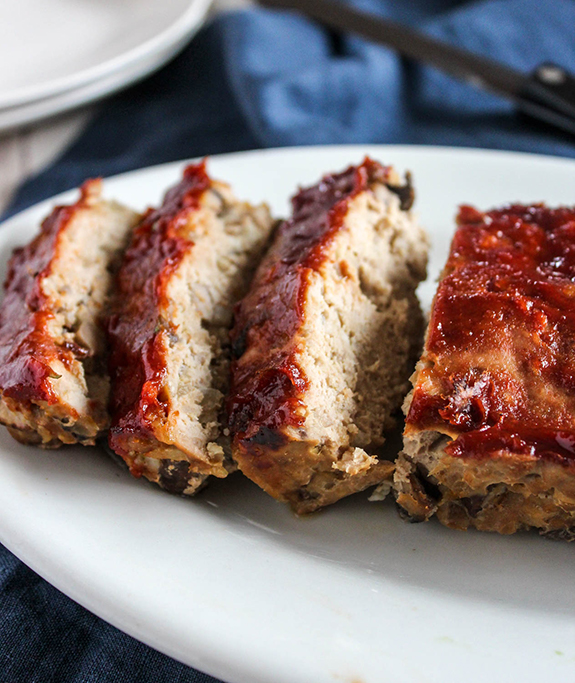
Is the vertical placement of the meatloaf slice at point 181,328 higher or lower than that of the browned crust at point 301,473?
higher

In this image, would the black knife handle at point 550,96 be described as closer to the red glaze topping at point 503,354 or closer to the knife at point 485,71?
the knife at point 485,71

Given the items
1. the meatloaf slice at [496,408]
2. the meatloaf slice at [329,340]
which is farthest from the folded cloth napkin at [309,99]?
the meatloaf slice at [496,408]

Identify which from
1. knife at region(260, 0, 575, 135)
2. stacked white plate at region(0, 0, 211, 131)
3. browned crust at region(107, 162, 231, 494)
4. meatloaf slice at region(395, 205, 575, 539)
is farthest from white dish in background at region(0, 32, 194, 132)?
meatloaf slice at region(395, 205, 575, 539)

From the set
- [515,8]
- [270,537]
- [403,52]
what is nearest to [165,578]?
[270,537]

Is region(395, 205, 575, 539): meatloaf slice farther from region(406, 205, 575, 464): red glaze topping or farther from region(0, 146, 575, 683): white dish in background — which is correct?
region(0, 146, 575, 683): white dish in background

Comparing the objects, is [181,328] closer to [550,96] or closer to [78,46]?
[550,96]

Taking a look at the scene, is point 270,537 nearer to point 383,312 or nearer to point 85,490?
point 85,490
